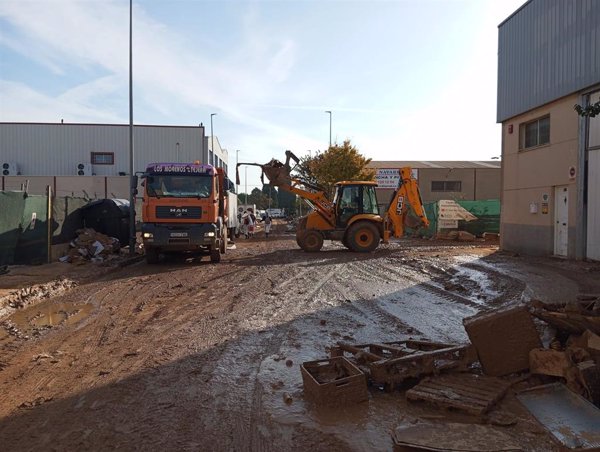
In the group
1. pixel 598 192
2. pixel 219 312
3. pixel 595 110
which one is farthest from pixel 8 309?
pixel 598 192

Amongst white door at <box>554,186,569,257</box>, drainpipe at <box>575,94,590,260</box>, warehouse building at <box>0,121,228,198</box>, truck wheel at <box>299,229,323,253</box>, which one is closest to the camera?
drainpipe at <box>575,94,590,260</box>

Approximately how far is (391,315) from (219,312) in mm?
2988

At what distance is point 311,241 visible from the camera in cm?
2000

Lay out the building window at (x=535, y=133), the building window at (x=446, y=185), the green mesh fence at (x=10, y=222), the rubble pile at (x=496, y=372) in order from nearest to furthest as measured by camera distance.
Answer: the rubble pile at (x=496, y=372) < the green mesh fence at (x=10, y=222) < the building window at (x=535, y=133) < the building window at (x=446, y=185)

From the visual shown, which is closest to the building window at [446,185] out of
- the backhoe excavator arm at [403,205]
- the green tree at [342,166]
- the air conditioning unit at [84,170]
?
the green tree at [342,166]

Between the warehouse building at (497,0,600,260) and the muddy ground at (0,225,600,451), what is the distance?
2.12 m

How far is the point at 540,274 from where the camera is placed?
40.2 feet

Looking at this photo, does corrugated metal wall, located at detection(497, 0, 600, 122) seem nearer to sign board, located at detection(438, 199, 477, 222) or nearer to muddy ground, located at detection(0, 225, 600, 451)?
muddy ground, located at detection(0, 225, 600, 451)

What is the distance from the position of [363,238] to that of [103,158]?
107 feet

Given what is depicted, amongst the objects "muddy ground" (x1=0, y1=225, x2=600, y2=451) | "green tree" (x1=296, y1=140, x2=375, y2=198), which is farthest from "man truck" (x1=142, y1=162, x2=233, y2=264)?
"green tree" (x1=296, y1=140, x2=375, y2=198)

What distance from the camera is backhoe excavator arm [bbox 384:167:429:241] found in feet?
66.2

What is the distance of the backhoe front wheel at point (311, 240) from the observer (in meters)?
19.9

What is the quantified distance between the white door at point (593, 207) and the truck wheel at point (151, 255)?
1317 centimetres

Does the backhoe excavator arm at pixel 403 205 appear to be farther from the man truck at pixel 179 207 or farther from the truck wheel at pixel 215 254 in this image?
the man truck at pixel 179 207
